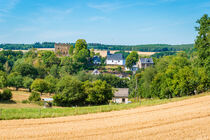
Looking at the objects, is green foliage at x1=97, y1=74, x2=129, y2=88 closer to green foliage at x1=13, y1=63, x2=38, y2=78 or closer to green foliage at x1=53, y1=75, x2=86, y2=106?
green foliage at x1=13, y1=63, x2=38, y2=78

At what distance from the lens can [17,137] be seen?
13.6 m

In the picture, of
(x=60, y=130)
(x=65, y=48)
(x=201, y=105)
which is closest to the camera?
(x=60, y=130)

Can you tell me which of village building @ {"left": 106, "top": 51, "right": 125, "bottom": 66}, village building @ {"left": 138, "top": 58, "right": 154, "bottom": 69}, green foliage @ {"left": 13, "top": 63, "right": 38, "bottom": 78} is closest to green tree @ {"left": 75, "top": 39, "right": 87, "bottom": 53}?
village building @ {"left": 106, "top": 51, "right": 125, "bottom": 66}

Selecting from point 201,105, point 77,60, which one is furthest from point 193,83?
point 77,60

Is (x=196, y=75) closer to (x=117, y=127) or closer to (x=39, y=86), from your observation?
(x=117, y=127)

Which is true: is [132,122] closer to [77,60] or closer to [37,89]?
[37,89]

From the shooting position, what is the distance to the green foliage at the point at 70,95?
41531 mm

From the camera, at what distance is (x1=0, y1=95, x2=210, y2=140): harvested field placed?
44.7 ft

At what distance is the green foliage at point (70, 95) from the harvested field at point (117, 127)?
2241 cm

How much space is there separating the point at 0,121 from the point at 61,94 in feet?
79.0

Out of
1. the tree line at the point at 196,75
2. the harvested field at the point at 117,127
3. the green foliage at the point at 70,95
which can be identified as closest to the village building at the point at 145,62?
the tree line at the point at 196,75

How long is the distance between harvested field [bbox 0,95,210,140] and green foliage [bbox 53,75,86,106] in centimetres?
2241

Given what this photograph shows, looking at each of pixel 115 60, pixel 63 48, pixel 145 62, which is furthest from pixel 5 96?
pixel 63 48

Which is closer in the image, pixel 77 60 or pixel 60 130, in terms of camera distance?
pixel 60 130
